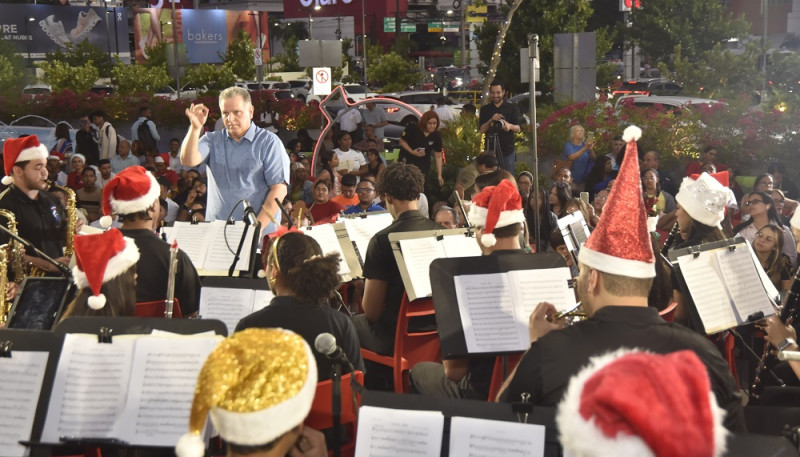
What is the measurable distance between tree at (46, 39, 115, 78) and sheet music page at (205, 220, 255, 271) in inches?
1092

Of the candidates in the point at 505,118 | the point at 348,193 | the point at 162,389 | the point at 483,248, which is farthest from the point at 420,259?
the point at 505,118

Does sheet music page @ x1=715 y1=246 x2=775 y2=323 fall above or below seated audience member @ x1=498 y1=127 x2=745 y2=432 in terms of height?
below

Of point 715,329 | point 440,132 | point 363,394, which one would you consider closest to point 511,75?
point 440,132

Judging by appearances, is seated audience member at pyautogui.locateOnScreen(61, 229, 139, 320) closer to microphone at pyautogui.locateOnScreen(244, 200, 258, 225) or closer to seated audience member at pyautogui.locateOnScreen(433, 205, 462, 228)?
microphone at pyautogui.locateOnScreen(244, 200, 258, 225)

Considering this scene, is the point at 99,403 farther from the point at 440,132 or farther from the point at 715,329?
the point at 440,132

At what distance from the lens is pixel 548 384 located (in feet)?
9.98

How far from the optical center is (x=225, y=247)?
584 cm

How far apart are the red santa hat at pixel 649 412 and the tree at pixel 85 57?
31.9 metres

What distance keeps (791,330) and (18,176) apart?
487 cm

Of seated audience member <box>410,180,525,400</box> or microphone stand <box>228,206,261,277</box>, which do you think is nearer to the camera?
seated audience member <box>410,180,525,400</box>

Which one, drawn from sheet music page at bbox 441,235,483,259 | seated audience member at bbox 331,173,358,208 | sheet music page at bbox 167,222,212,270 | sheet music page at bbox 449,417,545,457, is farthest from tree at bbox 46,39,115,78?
sheet music page at bbox 449,417,545,457

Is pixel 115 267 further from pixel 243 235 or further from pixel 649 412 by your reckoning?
pixel 649 412

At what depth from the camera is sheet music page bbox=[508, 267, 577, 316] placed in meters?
4.22

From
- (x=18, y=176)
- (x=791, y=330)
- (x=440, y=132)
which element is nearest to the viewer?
(x=791, y=330)
